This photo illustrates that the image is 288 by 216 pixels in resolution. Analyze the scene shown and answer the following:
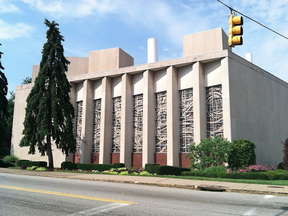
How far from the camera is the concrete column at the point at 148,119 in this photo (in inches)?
1044

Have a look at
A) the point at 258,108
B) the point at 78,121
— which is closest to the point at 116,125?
the point at 78,121

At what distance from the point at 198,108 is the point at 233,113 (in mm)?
2973

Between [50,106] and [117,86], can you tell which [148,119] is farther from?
[50,106]

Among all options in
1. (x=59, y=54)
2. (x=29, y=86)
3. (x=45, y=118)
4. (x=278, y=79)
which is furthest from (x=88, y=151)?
(x=278, y=79)

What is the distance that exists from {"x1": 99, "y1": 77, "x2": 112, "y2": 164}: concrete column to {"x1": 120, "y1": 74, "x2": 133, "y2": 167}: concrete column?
240cm

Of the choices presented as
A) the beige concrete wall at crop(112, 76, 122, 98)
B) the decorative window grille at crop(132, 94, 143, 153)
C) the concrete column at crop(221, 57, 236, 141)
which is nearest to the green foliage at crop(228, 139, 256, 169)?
the concrete column at crop(221, 57, 236, 141)

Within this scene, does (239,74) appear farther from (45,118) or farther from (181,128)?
(45,118)

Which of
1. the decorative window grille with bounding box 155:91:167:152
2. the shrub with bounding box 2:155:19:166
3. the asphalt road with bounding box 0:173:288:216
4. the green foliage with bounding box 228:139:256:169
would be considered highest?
the decorative window grille with bounding box 155:91:167:152

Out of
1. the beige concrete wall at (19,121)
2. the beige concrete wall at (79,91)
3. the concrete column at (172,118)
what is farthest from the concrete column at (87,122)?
the concrete column at (172,118)

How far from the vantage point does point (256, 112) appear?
26156mm

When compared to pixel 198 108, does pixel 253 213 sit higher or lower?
lower

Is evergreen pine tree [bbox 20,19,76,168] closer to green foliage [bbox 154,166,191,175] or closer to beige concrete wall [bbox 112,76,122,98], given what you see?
beige concrete wall [bbox 112,76,122,98]

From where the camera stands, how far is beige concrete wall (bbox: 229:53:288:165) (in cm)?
2373

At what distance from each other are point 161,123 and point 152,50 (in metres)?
9.05
